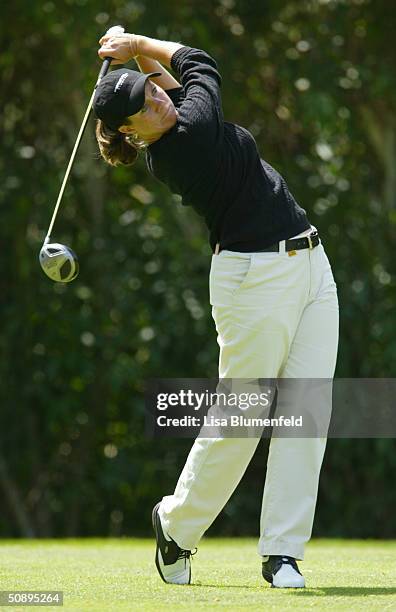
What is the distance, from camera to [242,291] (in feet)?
12.1

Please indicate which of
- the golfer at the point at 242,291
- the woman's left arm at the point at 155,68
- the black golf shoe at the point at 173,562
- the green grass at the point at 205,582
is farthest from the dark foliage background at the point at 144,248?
the black golf shoe at the point at 173,562

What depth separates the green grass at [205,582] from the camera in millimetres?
3188

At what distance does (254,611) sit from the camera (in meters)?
3.04

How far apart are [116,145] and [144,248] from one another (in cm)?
504

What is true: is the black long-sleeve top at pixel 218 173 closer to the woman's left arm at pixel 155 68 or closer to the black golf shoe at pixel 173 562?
the woman's left arm at pixel 155 68

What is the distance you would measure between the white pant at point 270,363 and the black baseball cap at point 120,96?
0.55m

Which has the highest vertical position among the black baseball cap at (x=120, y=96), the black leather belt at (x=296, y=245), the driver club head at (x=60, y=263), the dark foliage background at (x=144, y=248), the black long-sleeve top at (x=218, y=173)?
the black baseball cap at (x=120, y=96)

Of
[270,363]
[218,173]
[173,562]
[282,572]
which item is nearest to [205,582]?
[173,562]

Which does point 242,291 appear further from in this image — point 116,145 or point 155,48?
point 155,48

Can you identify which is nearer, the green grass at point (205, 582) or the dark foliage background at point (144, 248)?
the green grass at point (205, 582)

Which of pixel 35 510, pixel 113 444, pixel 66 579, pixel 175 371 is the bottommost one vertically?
pixel 35 510

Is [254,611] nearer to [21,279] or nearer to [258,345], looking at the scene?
[258,345]

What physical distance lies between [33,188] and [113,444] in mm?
2173

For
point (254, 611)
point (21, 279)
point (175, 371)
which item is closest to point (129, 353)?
point (175, 371)
